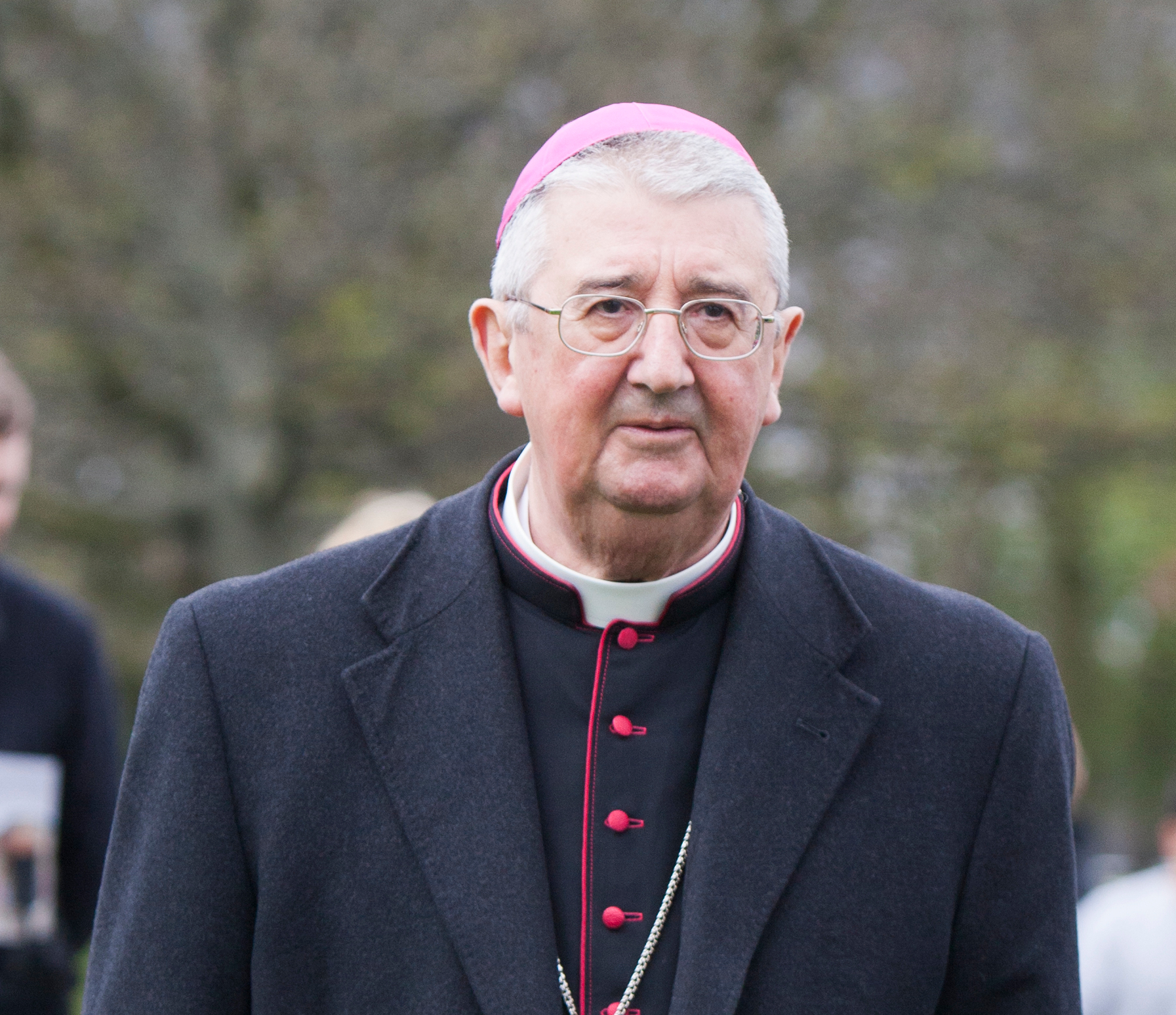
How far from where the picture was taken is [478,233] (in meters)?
8.91

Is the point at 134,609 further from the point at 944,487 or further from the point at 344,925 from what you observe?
the point at 344,925

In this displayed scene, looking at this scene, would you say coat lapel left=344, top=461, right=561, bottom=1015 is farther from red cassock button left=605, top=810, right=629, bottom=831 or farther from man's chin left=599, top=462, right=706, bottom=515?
man's chin left=599, top=462, right=706, bottom=515

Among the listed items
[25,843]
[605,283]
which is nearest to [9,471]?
[25,843]

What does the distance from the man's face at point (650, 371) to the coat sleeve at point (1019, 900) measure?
1.85 feet

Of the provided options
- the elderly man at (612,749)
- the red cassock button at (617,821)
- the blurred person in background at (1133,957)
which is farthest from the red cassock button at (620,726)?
the blurred person in background at (1133,957)

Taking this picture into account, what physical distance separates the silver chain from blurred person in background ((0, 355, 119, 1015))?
1916 millimetres

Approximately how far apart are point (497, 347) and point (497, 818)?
2.32 ft

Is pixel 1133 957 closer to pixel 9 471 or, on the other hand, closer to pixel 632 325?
pixel 632 325

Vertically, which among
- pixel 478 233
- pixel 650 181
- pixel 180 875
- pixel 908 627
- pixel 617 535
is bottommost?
pixel 180 875

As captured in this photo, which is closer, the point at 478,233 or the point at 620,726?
the point at 620,726

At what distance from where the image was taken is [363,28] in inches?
350

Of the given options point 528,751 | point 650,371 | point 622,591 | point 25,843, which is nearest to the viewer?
point 650,371

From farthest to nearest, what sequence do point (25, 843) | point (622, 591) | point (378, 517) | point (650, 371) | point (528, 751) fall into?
point (378, 517) < point (25, 843) < point (622, 591) < point (528, 751) < point (650, 371)

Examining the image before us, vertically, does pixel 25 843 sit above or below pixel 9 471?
below
